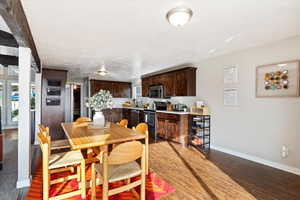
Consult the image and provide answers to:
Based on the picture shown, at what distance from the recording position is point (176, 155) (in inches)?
139

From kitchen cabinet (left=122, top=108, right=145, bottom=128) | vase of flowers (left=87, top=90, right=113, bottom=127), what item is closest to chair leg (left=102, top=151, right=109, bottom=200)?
vase of flowers (left=87, top=90, right=113, bottom=127)

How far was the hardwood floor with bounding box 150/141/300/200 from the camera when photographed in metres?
2.08

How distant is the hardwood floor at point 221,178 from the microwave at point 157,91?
241 centimetres

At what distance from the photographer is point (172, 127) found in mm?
4602

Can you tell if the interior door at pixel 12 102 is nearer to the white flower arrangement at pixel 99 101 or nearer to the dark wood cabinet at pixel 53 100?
the dark wood cabinet at pixel 53 100

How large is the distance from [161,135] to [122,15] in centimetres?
385

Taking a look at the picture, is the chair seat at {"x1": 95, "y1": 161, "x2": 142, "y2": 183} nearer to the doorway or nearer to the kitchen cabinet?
the kitchen cabinet

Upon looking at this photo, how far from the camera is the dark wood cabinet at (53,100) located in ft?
16.1

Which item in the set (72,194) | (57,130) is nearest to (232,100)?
(72,194)

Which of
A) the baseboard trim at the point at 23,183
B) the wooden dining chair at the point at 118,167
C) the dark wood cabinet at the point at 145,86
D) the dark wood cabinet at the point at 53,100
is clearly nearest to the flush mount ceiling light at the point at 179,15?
the wooden dining chair at the point at 118,167

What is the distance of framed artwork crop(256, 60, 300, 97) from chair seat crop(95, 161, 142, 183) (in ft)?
9.60

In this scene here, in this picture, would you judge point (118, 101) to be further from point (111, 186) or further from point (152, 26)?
point (152, 26)

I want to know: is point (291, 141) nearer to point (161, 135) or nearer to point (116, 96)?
point (161, 135)

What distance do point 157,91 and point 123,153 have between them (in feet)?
13.8
